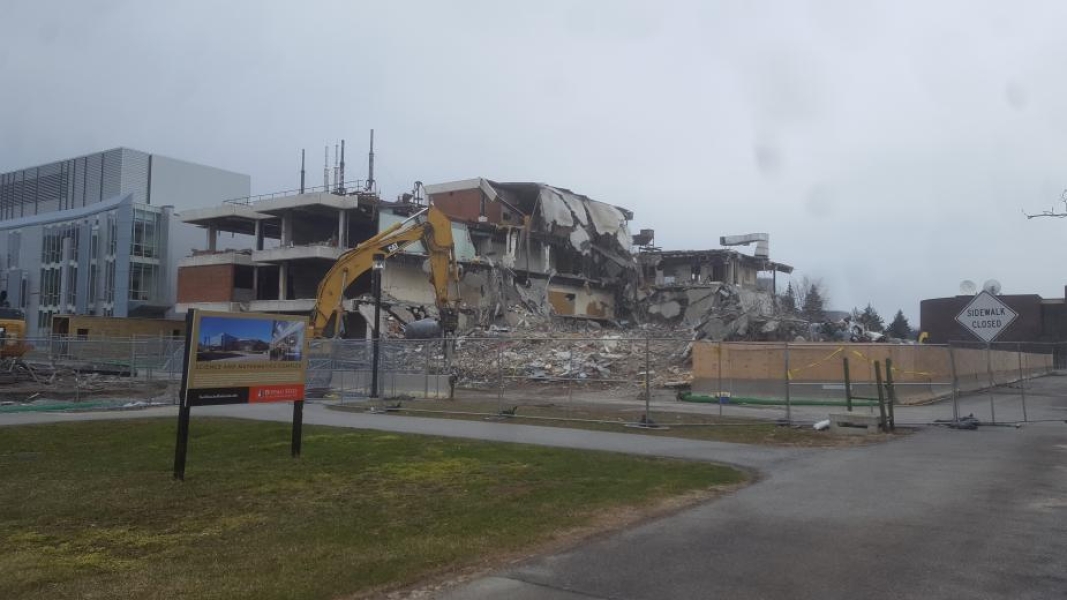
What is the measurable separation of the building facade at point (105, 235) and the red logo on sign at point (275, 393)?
6317 centimetres

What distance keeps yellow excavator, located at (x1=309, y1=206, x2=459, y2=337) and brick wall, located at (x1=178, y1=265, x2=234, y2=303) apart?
114 feet

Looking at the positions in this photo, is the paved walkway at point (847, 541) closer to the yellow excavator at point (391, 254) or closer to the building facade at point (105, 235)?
the yellow excavator at point (391, 254)

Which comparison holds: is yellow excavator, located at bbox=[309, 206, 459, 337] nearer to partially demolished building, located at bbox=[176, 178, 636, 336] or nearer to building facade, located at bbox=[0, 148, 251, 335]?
partially demolished building, located at bbox=[176, 178, 636, 336]

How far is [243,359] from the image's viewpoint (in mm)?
12742

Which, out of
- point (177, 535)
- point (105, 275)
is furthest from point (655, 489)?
point (105, 275)

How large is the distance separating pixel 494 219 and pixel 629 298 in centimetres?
1602

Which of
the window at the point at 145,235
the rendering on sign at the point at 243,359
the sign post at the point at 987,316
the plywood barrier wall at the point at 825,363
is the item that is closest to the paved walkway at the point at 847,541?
the sign post at the point at 987,316

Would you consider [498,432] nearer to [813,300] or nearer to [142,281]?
[142,281]

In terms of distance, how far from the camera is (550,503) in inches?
375

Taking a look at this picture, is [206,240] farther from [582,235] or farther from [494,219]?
[582,235]

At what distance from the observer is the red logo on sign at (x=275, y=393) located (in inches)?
509

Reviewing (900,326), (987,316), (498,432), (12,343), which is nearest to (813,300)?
(900,326)

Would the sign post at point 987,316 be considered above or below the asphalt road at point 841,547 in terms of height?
above

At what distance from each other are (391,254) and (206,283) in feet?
127
